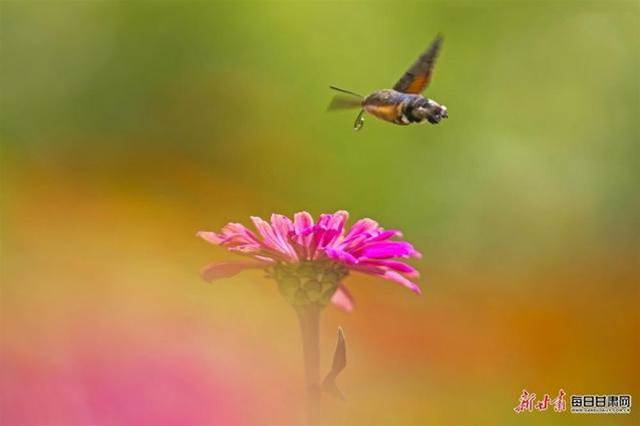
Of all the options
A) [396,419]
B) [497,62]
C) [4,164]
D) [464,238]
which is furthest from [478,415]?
[4,164]

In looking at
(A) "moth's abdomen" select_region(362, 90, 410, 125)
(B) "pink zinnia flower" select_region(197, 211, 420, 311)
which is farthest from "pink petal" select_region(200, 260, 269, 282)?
(A) "moth's abdomen" select_region(362, 90, 410, 125)

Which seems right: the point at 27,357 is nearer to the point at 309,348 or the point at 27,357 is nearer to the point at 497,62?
the point at 309,348

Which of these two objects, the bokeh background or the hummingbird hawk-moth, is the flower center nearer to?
the hummingbird hawk-moth

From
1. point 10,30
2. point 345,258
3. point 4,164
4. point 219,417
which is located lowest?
point 219,417

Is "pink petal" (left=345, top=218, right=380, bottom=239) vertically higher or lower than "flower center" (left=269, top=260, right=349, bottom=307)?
higher

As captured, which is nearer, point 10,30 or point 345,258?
point 345,258

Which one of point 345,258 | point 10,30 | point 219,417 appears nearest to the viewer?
point 345,258
